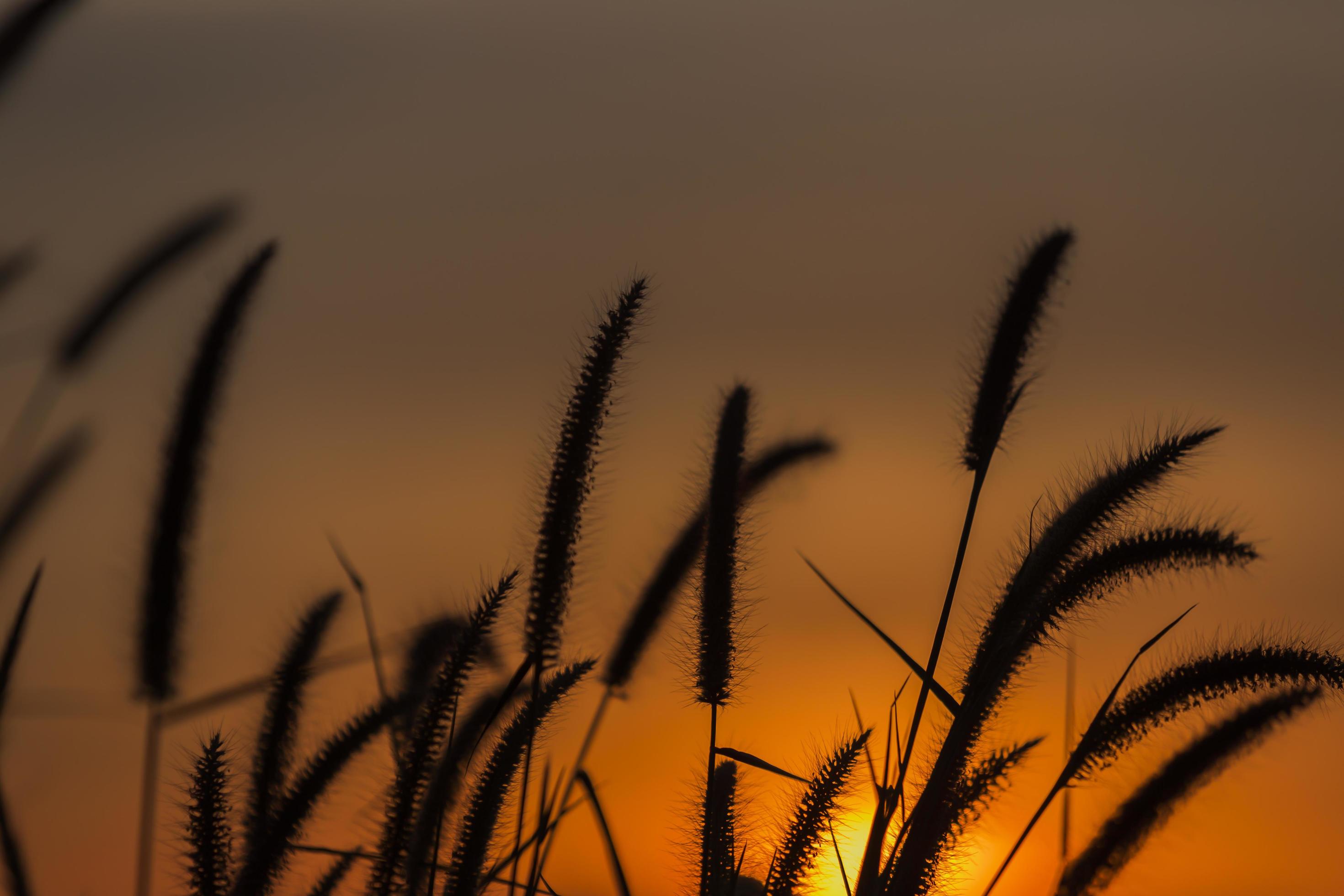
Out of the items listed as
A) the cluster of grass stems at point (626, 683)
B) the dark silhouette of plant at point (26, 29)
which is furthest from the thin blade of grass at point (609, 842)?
the dark silhouette of plant at point (26, 29)

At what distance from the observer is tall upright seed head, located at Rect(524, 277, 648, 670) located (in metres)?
1.79

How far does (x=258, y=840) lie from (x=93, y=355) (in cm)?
113

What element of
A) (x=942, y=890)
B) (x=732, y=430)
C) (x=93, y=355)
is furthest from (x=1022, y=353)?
(x=93, y=355)

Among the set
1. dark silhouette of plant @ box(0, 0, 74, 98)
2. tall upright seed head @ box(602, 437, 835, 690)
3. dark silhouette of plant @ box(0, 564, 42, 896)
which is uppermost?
dark silhouette of plant @ box(0, 0, 74, 98)

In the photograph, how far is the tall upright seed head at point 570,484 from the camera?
5.87ft

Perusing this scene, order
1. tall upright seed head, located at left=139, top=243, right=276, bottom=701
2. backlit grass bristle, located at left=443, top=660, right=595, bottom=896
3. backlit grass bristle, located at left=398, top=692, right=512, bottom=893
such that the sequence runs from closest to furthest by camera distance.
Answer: backlit grass bristle, located at left=398, top=692, right=512, bottom=893 → backlit grass bristle, located at left=443, top=660, right=595, bottom=896 → tall upright seed head, located at left=139, top=243, right=276, bottom=701

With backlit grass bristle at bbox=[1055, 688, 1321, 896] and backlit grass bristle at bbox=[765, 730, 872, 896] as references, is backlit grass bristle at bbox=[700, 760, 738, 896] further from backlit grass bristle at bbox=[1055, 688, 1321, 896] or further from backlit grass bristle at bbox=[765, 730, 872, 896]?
backlit grass bristle at bbox=[1055, 688, 1321, 896]

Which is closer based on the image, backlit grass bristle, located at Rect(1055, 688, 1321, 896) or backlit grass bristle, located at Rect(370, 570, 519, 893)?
backlit grass bristle, located at Rect(370, 570, 519, 893)

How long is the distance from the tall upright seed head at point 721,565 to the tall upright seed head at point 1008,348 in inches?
19.8

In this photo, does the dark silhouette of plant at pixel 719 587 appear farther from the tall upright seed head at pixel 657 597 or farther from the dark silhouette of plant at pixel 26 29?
the dark silhouette of plant at pixel 26 29

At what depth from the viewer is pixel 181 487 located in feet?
6.57

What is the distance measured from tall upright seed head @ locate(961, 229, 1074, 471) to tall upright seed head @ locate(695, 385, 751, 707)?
1.65 feet

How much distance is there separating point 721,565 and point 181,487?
109cm

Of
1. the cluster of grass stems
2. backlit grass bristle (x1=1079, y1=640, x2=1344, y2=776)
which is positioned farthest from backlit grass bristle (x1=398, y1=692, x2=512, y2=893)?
backlit grass bristle (x1=1079, y1=640, x2=1344, y2=776)
